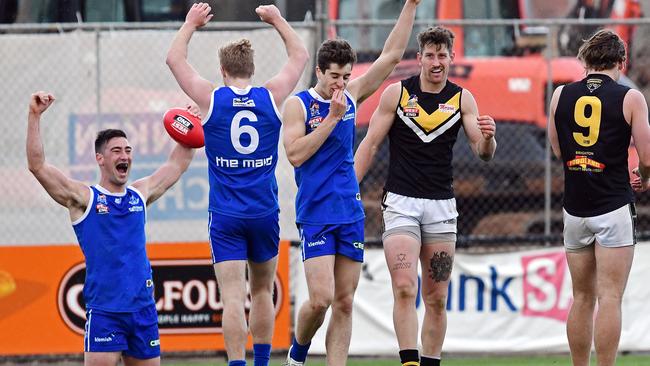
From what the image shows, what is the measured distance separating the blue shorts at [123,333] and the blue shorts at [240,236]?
70cm

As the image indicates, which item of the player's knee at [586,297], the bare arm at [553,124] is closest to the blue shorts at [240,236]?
the bare arm at [553,124]

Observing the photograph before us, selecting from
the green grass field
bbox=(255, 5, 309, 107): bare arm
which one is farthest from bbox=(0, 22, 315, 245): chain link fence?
bbox=(255, 5, 309, 107): bare arm

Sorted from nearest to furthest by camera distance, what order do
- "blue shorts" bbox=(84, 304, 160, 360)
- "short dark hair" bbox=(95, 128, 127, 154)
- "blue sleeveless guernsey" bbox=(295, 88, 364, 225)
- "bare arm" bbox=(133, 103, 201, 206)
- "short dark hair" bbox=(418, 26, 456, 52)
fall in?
"blue shorts" bbox=(84, 304, 160, 360) → "short dark hair" bbox=(95, 128, 127, 154) → "bare arm" bbox=(133, 103, 201, 206) → "blue sleeveless guernsey" bbox=(295, 88, 364, 225) → "short dark hair" bbox=(418, 26, 456, 52)

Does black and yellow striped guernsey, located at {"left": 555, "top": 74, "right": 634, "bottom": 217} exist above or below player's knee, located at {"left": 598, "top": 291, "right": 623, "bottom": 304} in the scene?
above

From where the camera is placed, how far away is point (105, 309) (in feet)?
23.0

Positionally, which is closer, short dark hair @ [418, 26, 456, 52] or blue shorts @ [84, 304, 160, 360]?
blue shorts @ [84, 304, 160, 360]

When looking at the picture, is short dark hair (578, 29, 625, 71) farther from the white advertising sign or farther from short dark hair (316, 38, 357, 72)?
the white advertising sign

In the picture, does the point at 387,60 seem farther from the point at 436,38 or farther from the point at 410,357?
the point at 410,357

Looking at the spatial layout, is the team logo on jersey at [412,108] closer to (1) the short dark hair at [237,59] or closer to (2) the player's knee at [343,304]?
(1) the short dark hair at [237,59]

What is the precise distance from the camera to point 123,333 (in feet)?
23.2

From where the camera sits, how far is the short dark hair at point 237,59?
763 cm

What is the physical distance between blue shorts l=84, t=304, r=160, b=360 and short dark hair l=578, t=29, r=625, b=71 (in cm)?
Result: 310

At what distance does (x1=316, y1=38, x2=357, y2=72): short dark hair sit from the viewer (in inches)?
293

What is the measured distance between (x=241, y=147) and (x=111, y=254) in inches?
43.0
